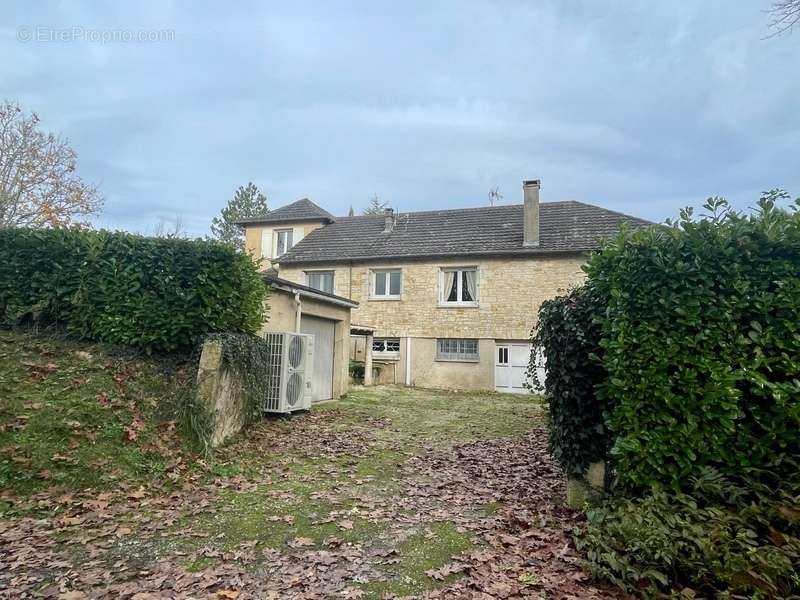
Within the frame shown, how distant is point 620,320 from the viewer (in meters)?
3.98

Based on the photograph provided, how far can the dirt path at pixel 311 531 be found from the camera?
3238mm

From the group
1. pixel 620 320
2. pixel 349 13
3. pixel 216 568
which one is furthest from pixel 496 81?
pixel 216 568

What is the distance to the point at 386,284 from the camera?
19.4 m

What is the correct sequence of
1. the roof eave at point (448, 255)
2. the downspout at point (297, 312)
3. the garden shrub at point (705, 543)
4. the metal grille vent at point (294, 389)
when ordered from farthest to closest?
the roof eave at point (448, 255) → the downspout at point (297, 312) → the metal grille vent at point (294, 389) → the garden shrub at point (705, 543)

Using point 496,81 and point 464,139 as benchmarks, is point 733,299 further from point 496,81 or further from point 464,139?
point 464,139

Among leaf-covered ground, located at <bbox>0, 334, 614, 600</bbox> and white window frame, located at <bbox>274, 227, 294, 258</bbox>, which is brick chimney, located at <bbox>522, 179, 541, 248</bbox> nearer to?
leaf-covered ground, located at <bbox>0, 334, 614, 600</bbox>

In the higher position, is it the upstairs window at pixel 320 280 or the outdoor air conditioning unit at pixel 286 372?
the upstairs window at pixel 320 280

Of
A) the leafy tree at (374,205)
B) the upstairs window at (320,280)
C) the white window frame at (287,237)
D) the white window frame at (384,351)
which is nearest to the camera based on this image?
the white window frame at (384,351)

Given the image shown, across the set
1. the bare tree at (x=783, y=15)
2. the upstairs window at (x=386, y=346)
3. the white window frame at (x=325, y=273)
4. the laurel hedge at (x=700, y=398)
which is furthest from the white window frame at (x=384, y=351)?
the bare tree at (x=783, y=15)

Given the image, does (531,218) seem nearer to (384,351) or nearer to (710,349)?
(384,351)

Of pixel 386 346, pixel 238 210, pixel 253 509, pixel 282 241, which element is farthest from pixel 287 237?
pixel 238 210

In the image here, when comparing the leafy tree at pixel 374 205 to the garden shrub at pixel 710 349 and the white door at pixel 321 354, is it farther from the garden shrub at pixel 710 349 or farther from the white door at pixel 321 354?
the garden shrub at pixel 710 349

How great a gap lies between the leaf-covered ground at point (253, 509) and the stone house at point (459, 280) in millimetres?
9590

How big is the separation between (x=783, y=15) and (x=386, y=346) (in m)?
15.7
